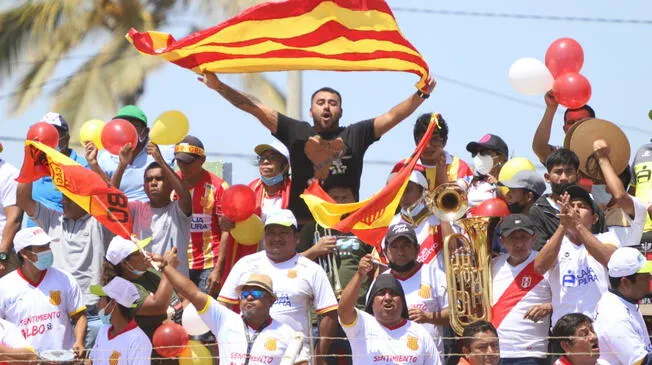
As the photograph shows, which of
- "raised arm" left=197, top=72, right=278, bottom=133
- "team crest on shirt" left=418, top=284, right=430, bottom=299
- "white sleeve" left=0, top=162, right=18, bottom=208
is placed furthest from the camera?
"white sleeve" left=0, top=162, right=18, bottom=208

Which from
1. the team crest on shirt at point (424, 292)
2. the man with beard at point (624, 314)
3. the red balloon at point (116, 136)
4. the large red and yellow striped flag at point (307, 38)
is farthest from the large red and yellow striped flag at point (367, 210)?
the red balloon at point (116, 136)

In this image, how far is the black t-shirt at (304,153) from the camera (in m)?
12.5

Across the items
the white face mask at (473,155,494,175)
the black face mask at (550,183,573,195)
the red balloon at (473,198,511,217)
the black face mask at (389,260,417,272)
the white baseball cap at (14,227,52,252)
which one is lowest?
the black face mask at (389,260,417,272)

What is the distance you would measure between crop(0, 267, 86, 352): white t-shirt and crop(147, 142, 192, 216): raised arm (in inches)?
52.9

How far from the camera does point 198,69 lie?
12.5 metres

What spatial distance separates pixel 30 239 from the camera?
1210cm

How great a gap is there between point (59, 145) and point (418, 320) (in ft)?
11.9

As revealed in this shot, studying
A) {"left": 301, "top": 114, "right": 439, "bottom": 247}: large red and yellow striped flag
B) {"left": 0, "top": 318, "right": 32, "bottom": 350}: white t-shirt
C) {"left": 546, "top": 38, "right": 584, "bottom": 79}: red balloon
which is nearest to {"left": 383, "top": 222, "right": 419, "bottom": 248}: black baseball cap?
{"left": 301, "top": 114, "right": 439, "bottom": 247}: large red and yellow striped flag

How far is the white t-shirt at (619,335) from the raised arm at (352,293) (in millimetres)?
1602

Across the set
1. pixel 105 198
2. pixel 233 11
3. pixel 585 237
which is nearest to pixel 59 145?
pixel 105 198

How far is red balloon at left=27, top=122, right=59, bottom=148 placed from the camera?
1285cm

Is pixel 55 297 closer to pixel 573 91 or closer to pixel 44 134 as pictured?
pixel 44 134

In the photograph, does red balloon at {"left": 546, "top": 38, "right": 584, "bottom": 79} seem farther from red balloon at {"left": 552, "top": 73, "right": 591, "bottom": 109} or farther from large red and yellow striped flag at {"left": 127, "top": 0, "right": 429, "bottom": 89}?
large red and yellow striped flag at {"left": 127, "top": 0, "right": 429, "bottom": 89}

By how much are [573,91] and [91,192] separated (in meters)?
3.96
